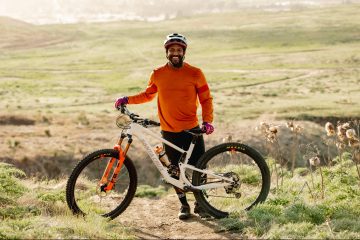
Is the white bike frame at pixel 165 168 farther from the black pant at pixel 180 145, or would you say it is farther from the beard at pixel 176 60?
the beard at pixel 176 60

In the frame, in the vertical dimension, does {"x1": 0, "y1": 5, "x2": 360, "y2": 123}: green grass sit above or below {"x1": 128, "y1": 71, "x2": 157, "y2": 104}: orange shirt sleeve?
above

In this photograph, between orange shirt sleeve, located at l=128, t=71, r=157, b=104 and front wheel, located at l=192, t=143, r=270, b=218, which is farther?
orange shirt sleeve, located at l=128, t=71, r=157, b=104

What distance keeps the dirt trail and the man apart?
1.07 meters

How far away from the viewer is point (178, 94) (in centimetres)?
785

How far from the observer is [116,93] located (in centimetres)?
6278

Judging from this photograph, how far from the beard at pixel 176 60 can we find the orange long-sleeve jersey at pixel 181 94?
0.20 ft

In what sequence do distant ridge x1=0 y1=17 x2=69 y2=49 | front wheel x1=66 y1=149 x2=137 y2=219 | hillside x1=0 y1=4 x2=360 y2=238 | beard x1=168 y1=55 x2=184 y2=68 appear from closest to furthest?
1. hillside x1=0 y1=4 x2=360 y2=238
2. front wheel x1=66 y1=149 x2=137 y2=219
3. beard x1=168 y1=55 x2=184 y2=68
4. distant ridge x1=0 y1=17 x2=69 y2=49

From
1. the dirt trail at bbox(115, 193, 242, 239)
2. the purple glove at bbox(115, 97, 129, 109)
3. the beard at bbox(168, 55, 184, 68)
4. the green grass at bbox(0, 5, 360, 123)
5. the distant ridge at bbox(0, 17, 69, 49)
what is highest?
the distant ridge at bbox(0, 17, 69, 49)

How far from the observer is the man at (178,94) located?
7.78 metres

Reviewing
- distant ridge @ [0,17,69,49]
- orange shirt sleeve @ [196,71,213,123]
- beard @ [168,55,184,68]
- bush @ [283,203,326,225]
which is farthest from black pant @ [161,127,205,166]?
distant ridge @ [0,17,69,49]

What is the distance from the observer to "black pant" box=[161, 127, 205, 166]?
8078 millimetres

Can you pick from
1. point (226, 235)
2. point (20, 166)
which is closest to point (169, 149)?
point (226, 235)

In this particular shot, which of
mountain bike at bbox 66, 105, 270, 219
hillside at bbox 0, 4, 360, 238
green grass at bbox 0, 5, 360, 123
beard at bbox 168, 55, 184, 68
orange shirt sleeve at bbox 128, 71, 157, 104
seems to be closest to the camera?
hillside at bbox 0, 4, 360, 238

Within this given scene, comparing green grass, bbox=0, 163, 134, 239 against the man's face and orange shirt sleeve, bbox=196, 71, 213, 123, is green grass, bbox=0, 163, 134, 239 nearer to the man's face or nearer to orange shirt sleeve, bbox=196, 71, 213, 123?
orange shirt sleeve, bbox=196, 71, 213, 123
